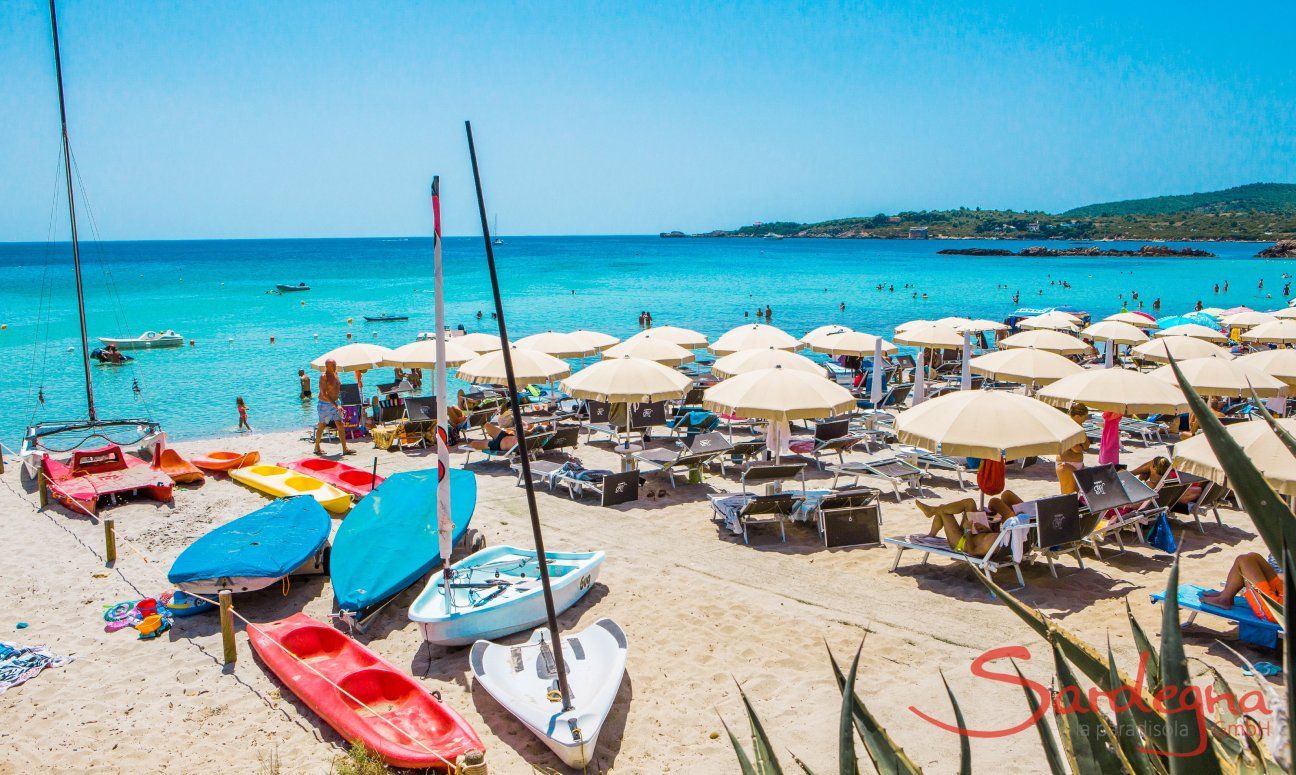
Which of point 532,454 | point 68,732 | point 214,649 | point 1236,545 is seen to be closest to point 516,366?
point 532,454

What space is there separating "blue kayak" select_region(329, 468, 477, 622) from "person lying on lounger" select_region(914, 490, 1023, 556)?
5247 mm

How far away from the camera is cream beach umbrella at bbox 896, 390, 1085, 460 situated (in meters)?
7.92

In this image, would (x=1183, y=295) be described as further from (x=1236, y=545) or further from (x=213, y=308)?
(x=213, y=308)

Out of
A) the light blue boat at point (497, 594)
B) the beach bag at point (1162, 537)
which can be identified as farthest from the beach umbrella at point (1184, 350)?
the light blue boat at point (497, 594)

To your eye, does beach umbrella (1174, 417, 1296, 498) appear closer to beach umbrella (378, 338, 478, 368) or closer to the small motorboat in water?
beach umbrella (378, 338, 478, 368)

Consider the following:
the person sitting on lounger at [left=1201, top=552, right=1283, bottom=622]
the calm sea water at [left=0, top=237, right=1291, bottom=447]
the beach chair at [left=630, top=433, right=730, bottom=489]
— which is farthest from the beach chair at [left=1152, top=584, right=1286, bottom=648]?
the calm sea water at [left=0, top=237, right=1291, bottom=447]

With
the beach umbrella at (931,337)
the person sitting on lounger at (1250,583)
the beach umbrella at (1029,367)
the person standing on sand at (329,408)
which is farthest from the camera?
the beach umbrella at (931,337)

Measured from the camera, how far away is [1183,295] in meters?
57.6

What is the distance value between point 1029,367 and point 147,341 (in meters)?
35.0

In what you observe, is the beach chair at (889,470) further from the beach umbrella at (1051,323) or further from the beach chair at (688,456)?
the beach umbrella at (1051,323)

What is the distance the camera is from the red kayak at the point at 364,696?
5.58m

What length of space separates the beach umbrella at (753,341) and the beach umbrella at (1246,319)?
619 inches

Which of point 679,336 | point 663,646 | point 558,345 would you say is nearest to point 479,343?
point 558,345

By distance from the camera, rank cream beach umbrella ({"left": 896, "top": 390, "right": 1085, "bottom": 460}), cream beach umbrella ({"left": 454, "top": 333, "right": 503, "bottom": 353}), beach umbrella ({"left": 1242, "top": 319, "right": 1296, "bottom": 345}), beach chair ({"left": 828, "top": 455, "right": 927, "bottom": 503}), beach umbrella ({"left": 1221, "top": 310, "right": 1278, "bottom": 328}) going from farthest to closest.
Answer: beach umbrella ({"left": 1221, "top": 310, "right": 1278, "bottom": 328}) < beach umbrella ({"left": 1242, "top": 319, "right": 1296, "bottom": 345}) < cream beach umbrella ({"left": 454, "top": 333, "right": 503, "bottom": 353}) < beach chair ({"left": 828, "top": 455, "right": 927, "bottom": 503}) < cream beach umbrella ({"left": 896, "top": 390, "right": 1085, "bottom": 460})
